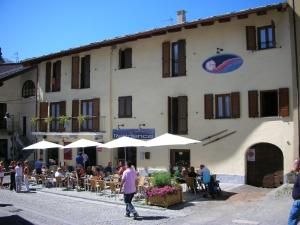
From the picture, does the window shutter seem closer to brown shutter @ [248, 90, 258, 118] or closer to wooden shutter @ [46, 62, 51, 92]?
wooden shutter @ [46, 62, 51, 92]

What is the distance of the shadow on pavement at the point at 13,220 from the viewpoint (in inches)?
496

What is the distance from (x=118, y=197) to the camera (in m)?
17.3

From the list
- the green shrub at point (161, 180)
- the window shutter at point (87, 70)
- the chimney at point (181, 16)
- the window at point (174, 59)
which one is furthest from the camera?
the window shutter at point (87, 70)

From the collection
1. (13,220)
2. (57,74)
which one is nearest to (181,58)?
(57,74)

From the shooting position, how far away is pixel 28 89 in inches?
1304

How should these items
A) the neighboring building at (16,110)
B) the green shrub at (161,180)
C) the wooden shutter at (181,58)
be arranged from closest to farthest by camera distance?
the green shrub at (161,180)
the wooden shutter at (181,58)
the neighboring building at (16,110)

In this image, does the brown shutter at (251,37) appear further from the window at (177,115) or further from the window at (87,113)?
the window at (87,113)

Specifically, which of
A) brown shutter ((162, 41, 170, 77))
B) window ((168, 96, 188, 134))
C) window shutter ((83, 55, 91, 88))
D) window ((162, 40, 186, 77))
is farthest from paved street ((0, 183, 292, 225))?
window shutter ((83, 55, 91, 88))

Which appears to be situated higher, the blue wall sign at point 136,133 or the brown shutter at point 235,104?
the brown shutter at point 235,104

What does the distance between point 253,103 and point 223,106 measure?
5.55 ft

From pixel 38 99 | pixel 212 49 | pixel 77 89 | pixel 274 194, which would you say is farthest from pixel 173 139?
pixel 38 99

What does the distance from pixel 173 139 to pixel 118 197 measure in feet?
10.9

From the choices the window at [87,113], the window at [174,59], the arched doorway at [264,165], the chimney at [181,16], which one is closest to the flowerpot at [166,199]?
the arched doorway at [264,165]

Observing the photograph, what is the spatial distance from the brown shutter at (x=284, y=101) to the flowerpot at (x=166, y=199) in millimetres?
6957
